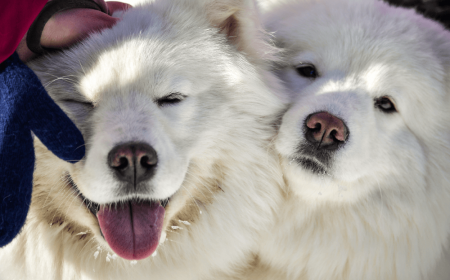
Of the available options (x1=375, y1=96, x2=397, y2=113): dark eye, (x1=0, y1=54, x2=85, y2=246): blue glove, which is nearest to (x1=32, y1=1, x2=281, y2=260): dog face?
(x1=0, y1=54, x2=85, y2=246): blue glove

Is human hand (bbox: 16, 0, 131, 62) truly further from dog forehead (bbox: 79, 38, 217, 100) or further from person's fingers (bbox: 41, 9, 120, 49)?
dog forehead (bbox: 79, 38, 217, 100)

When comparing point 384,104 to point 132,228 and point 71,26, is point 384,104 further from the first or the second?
point 71,26

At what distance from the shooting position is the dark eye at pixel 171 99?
6.37ft

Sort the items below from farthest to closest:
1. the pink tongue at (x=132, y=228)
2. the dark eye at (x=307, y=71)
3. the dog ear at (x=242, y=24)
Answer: the dark eye at (x=307, y=71)
the dog ear at (x=242, y=24)
the pink tongue at (x=132, y=228)

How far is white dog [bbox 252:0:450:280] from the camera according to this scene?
219 cm

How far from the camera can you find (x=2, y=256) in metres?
2.03

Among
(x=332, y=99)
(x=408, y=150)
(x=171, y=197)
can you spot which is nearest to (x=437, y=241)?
(x=408, y=150)

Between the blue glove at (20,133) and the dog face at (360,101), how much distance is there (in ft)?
3.84

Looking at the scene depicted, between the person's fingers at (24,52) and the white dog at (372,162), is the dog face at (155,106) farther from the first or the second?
the white dog at (372,162)

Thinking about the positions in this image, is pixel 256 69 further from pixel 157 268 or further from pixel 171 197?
pixel 157 268

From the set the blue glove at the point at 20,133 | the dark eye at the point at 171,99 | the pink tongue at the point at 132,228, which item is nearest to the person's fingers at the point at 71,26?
the blue glove at the point at 20,133

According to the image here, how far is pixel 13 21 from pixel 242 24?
3.88 feet

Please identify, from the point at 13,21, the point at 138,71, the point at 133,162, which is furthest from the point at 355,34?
the point at 13,21

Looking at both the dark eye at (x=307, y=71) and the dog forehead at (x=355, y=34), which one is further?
the dark eye at (x=307, y=71)
